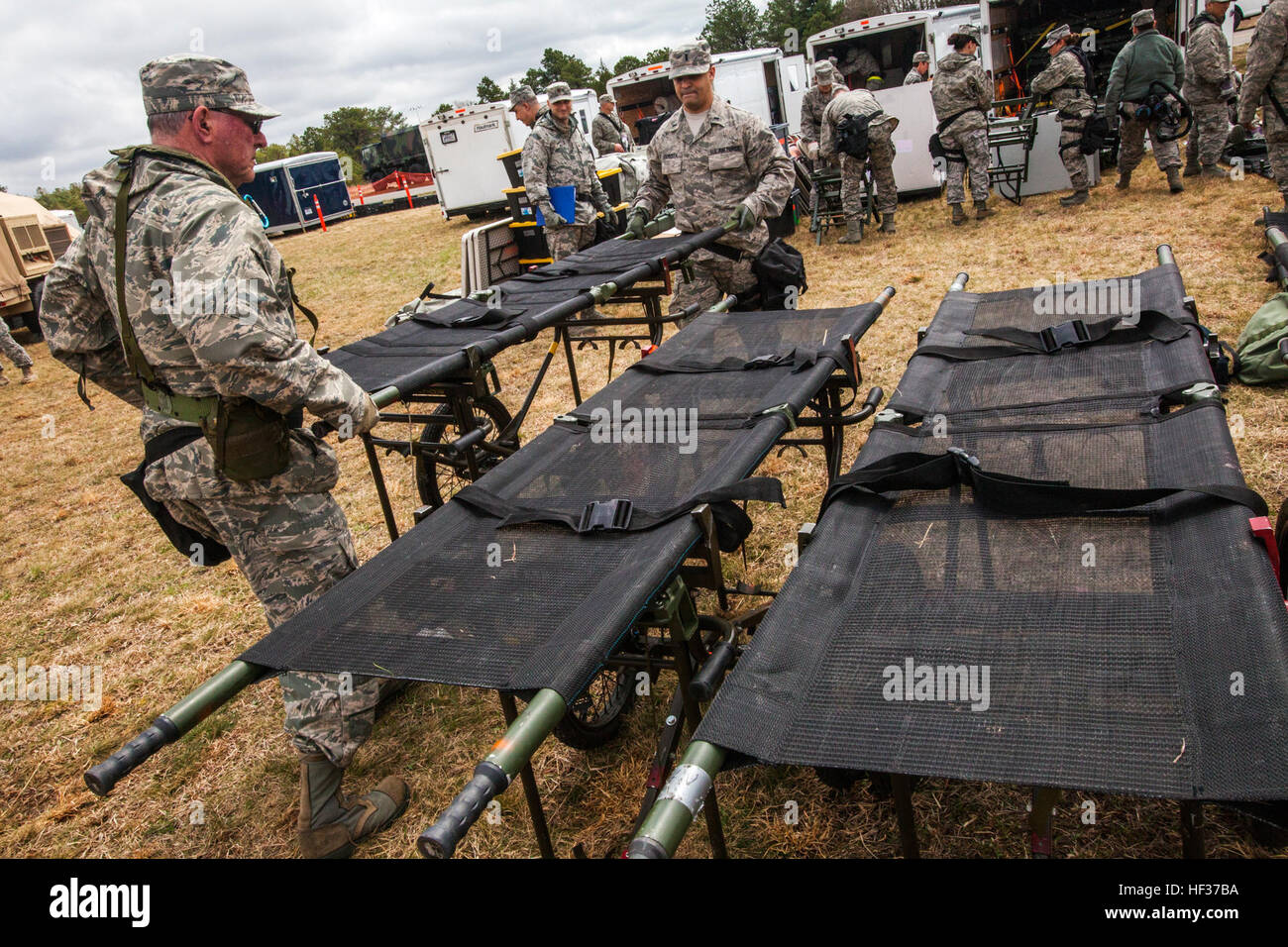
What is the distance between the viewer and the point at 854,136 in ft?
28.5

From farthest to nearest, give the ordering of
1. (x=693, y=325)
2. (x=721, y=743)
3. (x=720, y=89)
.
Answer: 1. (x=720, y=89)
2. (x=693, y=325)
3. (x=721, y=743)

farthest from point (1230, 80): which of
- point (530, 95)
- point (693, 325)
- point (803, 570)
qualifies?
point (803, 570)

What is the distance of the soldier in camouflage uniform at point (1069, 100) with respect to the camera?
27.5ft

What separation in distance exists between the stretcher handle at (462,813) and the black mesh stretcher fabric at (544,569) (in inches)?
11.0

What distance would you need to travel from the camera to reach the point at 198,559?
8.59 feet

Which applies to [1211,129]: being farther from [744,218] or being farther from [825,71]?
[744,218]

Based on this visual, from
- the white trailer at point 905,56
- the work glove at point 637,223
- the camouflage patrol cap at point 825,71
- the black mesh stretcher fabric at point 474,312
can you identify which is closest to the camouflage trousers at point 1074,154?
the white trailer at point 905,56

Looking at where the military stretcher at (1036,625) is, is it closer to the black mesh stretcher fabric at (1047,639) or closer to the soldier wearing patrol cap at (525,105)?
the black mesh stretcher fabric at (1047,639)

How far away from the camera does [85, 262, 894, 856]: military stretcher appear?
1.66 metres

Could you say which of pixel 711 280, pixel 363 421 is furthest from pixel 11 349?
pixel 363 421

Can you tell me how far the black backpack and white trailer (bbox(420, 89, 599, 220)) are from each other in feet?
30.3

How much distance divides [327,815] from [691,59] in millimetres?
4158
